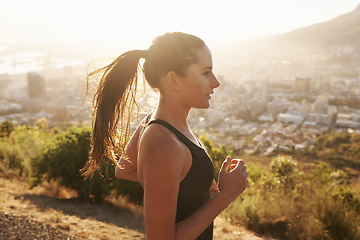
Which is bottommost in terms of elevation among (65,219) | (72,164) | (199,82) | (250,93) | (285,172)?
(250,93)

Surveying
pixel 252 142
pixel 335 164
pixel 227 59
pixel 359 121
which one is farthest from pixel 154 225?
pixel 227 59

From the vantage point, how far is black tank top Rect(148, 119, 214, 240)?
2.93ft

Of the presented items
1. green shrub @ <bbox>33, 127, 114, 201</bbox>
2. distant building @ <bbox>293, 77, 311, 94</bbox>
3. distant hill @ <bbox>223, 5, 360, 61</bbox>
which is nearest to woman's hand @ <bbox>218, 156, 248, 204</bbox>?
green shrub @ <bbox>33, 127, 114, 201</bbox>

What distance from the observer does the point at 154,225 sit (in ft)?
2.64

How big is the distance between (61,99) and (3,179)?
119ft

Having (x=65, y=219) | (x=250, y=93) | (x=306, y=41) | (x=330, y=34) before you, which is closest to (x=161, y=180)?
(x=65, y=219)

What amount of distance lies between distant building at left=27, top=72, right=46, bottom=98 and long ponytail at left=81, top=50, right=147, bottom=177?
43.1m

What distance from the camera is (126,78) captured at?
110 cm

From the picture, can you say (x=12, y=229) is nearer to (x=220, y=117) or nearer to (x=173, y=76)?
(x=173, y=76)

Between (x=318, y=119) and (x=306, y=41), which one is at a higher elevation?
(x=306, y=41)

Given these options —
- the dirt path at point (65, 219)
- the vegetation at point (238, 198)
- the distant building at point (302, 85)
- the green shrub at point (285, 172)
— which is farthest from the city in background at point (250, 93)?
the green shrub at point (285, 172)

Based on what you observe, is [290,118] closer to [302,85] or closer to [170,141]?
[302,85]

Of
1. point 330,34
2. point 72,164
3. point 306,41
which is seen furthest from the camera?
point 306,41

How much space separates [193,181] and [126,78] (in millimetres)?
464
